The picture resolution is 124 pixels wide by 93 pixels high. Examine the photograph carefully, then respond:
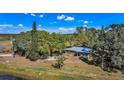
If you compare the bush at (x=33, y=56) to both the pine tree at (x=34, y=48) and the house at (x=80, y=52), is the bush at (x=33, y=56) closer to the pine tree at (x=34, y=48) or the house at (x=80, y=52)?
the pine tree at (x=34, y=48)

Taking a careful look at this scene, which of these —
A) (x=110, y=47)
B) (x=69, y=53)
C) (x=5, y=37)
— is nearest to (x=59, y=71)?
(x=69, y=53)

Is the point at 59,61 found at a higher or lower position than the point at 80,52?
lower

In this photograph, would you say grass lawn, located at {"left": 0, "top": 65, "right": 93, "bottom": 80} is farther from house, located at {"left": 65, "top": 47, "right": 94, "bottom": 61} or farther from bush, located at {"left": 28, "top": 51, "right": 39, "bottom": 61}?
house, located at {"left": 65, "top": 47, "right": 94, "bottom": 61}

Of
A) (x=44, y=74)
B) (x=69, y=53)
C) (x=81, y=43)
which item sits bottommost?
(x=44, y=74)

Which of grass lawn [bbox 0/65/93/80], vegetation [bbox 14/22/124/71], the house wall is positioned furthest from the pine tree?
the house wall

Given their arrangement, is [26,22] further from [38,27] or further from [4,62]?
[4,62]

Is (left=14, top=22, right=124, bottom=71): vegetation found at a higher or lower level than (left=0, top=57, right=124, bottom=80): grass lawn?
higher

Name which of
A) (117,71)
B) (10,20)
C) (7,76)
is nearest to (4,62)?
(7,76)

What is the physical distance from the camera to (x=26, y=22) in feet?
22.3

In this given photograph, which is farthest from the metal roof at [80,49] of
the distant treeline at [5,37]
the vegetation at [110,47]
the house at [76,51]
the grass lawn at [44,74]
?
the distant treeline at [5,37]

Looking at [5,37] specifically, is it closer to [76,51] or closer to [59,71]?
[59,71]

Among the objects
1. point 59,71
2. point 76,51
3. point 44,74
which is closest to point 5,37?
point 44,74

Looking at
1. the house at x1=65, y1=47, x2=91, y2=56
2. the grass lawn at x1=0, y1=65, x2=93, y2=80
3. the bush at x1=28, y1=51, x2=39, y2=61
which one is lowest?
the grass lawn at x1=0, y1=65, x2=93, y2=80
